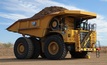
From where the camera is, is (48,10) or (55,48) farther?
(48,10)

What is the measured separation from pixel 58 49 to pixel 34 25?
312 cm

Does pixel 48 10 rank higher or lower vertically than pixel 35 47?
higher

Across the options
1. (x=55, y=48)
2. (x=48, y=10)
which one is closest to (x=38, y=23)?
(x=48, y=10)

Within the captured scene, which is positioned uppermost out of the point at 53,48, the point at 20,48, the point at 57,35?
the point at 57,35

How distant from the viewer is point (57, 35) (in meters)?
19.4

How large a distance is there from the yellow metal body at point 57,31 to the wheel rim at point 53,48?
0.84 meters

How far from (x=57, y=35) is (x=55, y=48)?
34.8 inches

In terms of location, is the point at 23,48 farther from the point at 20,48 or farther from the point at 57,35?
the point at 57,35

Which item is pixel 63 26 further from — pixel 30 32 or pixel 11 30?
pixel 11 30

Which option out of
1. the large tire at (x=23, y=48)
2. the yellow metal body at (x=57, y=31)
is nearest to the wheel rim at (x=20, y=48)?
the large tire at (x=23, y=48)

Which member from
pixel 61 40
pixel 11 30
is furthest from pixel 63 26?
pixel 11 30

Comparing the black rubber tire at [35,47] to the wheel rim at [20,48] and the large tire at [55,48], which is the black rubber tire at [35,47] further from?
the large tire at [55,48]

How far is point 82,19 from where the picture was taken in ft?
68.1

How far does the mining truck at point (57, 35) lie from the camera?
742 inches
